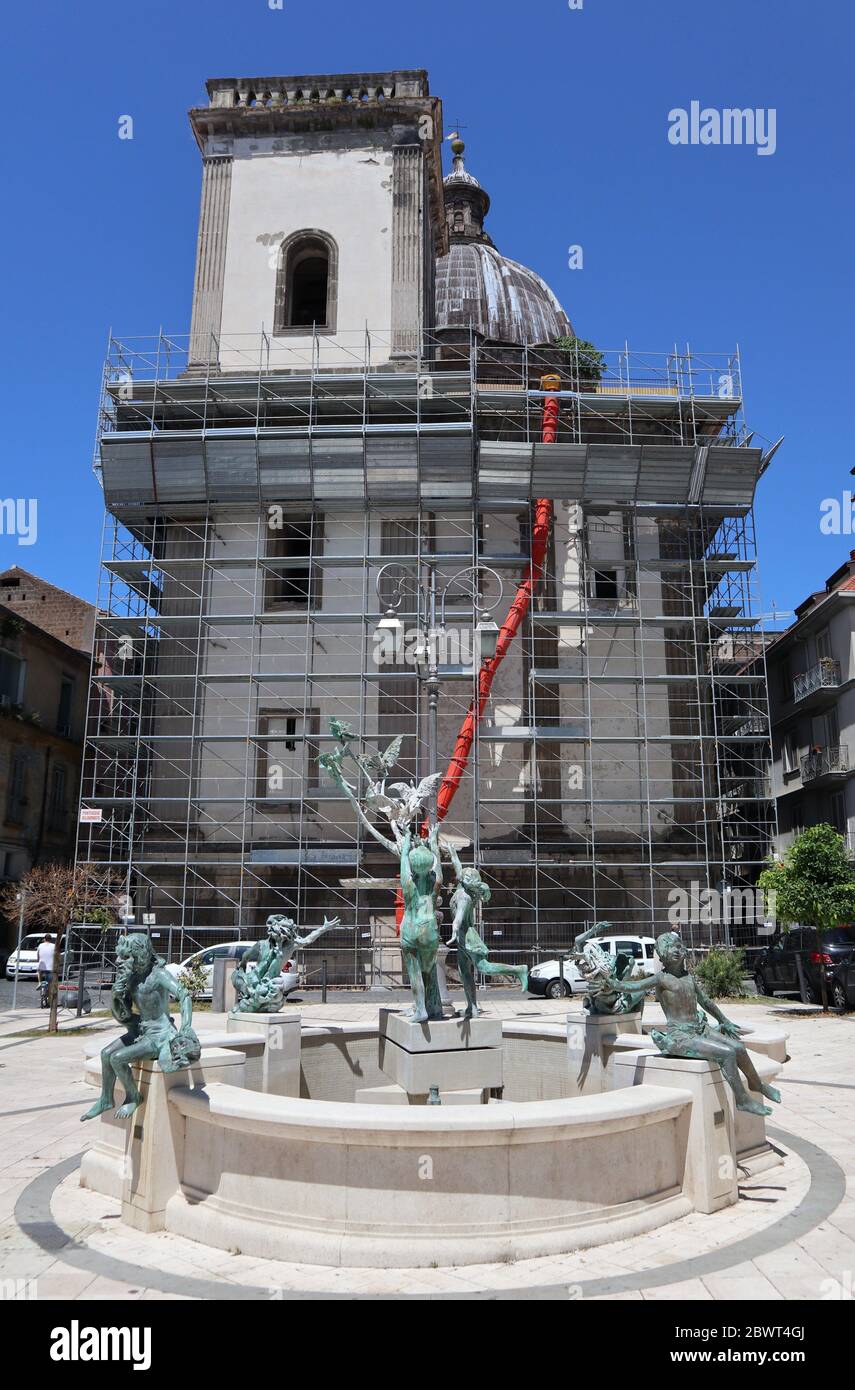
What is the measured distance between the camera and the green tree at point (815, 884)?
20.9m

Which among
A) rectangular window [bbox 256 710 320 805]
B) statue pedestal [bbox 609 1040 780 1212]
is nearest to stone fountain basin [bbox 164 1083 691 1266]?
statue pedestal [bbox 609 1040 780 1212]

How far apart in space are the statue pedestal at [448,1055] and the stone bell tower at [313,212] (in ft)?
76.7

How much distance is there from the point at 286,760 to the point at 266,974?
16.3 meters

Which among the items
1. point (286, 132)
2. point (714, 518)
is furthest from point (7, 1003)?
point (286, 132)

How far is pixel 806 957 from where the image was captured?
2102 cm

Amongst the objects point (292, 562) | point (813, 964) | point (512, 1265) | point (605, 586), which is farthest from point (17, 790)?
point (512, 1265)

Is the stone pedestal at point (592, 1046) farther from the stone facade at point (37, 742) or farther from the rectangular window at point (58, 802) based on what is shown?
the rectangular window at point (58, 802)

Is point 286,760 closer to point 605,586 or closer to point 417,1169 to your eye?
point 605,586

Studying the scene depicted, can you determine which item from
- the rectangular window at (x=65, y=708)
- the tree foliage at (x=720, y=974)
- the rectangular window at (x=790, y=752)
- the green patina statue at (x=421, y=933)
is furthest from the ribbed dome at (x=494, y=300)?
the green patina statue at (x=421, y=933)

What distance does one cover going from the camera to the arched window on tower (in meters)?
29.7

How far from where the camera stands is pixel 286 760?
26172mm

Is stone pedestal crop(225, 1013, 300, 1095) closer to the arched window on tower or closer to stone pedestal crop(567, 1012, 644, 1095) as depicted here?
stone pedestal crop(567, 1012, 644, 1095)

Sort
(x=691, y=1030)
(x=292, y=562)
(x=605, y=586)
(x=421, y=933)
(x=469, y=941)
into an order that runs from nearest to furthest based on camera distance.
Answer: (x=691, y=1030) → (x=421, y=933) → (x=469, y=941) → (x=292, y=562) → (x=605, y=586)
